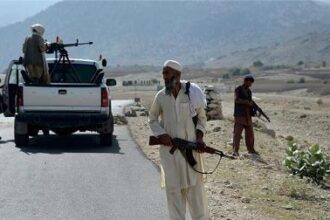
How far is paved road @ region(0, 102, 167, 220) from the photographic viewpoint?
922 centimetres

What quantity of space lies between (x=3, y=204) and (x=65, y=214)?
1042 mm

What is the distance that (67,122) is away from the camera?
50.3ft

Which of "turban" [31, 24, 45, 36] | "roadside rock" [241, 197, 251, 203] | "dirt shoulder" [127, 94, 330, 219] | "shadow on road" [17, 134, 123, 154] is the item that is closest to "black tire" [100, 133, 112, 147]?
"shadow on road" [17, 134, 123, 154]

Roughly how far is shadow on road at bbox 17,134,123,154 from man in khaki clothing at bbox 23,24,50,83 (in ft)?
4.84

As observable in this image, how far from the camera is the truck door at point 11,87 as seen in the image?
17438 mm

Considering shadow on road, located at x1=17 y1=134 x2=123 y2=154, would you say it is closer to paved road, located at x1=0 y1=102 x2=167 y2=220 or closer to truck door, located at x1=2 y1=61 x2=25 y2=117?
paved road, located at x1=0 y1=102 x2=167 y2=220

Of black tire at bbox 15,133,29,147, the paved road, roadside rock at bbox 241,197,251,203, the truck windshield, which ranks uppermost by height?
the truck windshield

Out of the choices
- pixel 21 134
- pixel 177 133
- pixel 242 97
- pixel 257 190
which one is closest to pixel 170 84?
pixel 177 133

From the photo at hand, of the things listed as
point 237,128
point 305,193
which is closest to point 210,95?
point 237,128

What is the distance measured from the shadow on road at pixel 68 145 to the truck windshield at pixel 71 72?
1.46 metres

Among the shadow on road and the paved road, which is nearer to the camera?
the paved road

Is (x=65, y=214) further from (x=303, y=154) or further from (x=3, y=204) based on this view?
(x=303, y=154)

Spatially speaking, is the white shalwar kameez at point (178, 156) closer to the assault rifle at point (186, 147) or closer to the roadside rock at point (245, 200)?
the assault rifle at point (186, 147)

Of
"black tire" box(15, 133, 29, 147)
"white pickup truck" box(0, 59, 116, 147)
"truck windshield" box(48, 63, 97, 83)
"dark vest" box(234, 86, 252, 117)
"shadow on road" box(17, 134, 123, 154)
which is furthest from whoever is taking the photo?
"truck windshield" box(48, 63, 97, 83)
